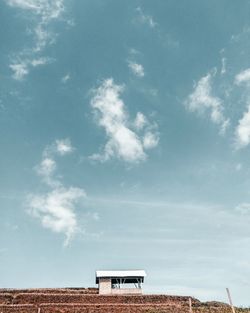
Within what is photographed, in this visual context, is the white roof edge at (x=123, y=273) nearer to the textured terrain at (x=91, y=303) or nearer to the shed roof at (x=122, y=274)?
the shed roof at (x=122, y=274)

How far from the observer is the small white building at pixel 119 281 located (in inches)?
2067

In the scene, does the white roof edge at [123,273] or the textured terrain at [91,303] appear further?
the white roof edge at [123,273]

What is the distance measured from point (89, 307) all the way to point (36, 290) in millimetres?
10329

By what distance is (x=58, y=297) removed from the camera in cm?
4997

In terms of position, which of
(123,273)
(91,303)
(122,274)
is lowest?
(91,303)

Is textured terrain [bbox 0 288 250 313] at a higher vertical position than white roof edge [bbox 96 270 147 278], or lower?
lower

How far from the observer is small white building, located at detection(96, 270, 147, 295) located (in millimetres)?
52513

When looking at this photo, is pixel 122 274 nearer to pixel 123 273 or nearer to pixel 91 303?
pixel 123 273

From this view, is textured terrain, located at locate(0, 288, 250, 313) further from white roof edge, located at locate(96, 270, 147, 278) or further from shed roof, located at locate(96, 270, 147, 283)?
white roof edge, located at locate(96, 270, 147, 278)

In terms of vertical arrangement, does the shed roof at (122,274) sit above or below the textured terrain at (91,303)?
above

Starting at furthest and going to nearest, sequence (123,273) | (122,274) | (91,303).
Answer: (123,273), (122,274), (91,303)

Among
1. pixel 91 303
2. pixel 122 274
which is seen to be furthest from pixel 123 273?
pixel 91 303

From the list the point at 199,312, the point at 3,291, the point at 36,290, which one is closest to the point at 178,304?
the point at 199,312

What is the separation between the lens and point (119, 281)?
5378 centimetres
